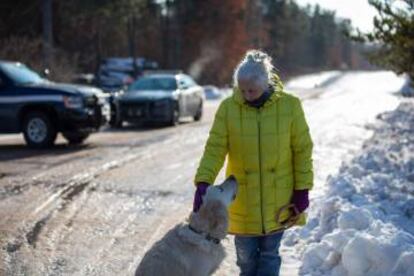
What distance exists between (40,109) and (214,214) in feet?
39.9

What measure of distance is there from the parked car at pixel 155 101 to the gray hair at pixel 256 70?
1754 cm

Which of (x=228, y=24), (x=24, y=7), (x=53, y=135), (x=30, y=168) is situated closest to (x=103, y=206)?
(x=30, y=168)

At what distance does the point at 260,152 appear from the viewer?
4.68m

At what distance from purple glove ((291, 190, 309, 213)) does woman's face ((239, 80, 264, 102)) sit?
678 mm

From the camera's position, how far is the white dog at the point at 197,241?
433cm

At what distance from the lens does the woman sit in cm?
461

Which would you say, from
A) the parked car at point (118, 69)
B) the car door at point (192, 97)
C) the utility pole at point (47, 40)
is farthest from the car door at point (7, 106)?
the parked car at point (118, 69)

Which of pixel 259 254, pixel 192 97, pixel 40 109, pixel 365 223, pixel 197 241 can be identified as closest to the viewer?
pixel 197 241

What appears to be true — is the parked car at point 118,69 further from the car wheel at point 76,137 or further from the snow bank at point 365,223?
the snow bank at point 365,223

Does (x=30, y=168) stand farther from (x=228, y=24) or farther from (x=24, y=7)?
(x=228, y=24)

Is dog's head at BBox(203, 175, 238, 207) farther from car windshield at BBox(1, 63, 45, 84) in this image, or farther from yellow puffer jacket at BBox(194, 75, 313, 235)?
car windshield at BBox(1, 63, 45, 84)

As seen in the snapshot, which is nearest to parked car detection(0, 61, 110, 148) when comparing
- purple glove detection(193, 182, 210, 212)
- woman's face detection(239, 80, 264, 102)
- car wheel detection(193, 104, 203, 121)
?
car wheel detection(193, 104, 203, 121)

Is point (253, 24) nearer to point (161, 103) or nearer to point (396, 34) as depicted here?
point (161, 103)

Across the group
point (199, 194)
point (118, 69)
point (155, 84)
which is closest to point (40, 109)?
point (155, 84)
